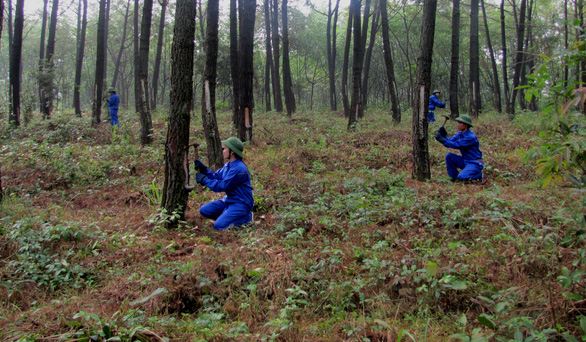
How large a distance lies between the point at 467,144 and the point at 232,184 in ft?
16.1

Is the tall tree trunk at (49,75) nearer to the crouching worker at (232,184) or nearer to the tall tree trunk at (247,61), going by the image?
the tall tree trunk at (247,61)

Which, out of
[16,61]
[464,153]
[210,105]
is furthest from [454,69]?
[16,61]

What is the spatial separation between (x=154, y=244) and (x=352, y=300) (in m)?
2.63

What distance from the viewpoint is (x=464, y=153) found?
765 cm

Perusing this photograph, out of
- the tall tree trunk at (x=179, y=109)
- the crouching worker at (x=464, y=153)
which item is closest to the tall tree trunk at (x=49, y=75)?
the tall tree trunk at (x=179, y=109)

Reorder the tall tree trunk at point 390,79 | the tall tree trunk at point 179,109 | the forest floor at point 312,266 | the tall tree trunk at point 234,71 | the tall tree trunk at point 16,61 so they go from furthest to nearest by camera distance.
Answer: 1. the tall tree trunk at point 390,79
2. the tall tree trunk at point 16,61
3. the tall tree trunk at point 234,71
4. the tall tree trunk at point 179,109
5. the forest floor at point 312,266

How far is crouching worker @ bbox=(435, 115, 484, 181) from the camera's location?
7.36 metres

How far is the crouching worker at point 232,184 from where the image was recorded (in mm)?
5434

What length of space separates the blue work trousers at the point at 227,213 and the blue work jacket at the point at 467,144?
4428 mm

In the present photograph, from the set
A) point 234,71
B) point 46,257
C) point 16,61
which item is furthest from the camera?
point 16,61

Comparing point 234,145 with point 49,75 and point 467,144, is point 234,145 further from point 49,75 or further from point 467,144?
point 49,75

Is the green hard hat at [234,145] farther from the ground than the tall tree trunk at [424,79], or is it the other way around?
the tall tree trunk at [424,79]

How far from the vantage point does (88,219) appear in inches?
225

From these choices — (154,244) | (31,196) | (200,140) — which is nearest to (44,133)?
(200,140)
